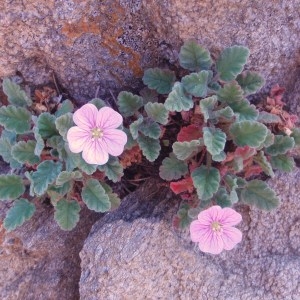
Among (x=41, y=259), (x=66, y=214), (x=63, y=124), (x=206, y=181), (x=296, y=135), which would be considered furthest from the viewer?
(x=41, y=259)

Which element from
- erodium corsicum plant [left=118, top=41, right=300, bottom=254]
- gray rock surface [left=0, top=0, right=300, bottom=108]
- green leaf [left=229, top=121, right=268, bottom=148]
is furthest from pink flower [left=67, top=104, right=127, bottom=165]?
green leaf [left=229, top=121, right=268, bottom=148]

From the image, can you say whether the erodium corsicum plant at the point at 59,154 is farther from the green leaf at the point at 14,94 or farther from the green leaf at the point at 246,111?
the green leaf at the point at 246,111

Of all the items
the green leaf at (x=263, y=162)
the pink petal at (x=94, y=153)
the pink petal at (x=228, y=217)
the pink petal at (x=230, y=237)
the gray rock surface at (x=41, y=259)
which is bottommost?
the gray rock surface at (x=41, y=259)

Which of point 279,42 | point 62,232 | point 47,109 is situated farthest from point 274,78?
point 62,232

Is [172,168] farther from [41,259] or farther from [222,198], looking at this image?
[41,259]

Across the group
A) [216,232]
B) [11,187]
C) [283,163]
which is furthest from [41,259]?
[283,163]

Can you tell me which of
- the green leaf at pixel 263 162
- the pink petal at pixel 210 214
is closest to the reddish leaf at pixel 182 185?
the pink petal at pixel 210 214
